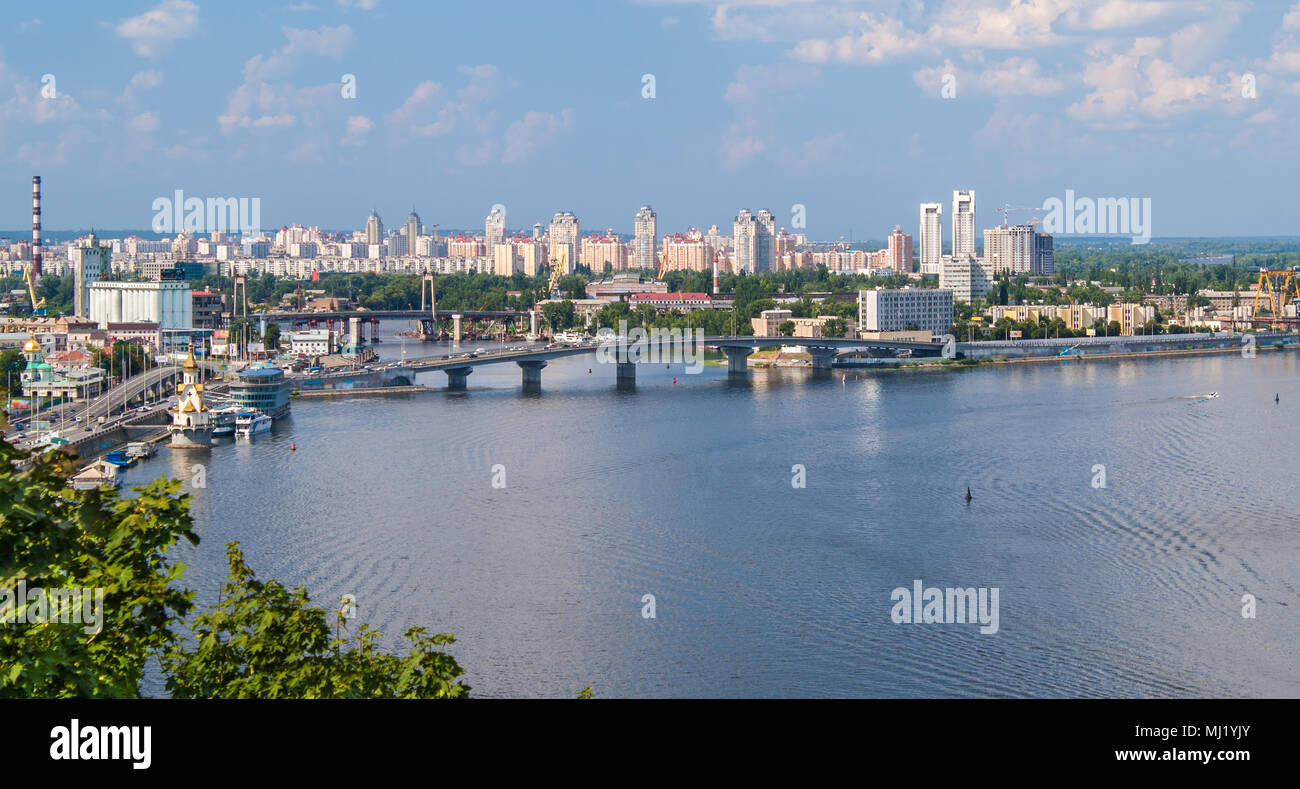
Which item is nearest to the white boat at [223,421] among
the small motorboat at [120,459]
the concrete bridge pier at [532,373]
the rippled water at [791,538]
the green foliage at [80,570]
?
the rippled water at [791,538]

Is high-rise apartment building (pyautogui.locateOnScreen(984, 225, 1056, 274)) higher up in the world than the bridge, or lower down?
higher up

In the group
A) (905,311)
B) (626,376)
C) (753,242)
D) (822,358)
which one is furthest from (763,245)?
(626,376)

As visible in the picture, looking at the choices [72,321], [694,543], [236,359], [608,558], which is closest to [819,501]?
[694,543]

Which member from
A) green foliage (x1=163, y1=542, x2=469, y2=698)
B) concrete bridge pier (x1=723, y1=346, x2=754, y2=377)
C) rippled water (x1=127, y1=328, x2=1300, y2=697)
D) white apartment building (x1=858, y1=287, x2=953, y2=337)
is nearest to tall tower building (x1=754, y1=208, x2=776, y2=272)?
white apartment building (x1=858, y1=287, x2=953, y2=337)

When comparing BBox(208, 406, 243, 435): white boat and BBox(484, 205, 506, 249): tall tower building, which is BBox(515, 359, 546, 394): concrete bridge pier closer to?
BBox(208, 406, 243, 435): white boat

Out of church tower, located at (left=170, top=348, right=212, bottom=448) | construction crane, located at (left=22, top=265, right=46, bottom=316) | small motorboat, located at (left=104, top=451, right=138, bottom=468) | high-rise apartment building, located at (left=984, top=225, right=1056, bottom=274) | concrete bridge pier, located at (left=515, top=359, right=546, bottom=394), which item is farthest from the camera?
high-rise apartment building, located at (left=984, top=225, right=1056, bottom=274)

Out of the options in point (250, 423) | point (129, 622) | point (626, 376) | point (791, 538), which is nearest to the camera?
point (129, 622)

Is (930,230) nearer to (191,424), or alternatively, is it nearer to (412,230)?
(412,230)
